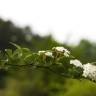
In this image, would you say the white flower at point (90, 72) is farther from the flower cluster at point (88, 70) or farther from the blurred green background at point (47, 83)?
the blurred green background at point (47, 83)

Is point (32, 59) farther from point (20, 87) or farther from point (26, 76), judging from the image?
point (26, 76)

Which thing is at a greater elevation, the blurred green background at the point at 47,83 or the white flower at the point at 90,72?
the white flower at the point at 90,72

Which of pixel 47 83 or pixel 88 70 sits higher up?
pixel 88 70

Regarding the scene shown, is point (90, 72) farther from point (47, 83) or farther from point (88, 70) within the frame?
Result: point (47, 83)

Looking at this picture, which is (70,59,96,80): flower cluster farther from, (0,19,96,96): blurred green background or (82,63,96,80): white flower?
(0,19,96,96): blurred green background

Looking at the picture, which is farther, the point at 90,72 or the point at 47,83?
the point at 47,83

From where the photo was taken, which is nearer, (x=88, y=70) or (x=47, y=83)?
(x=88, y=70)

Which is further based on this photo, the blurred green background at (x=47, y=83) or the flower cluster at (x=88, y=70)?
the blurred green background at (x=47, y=83)

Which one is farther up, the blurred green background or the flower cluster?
the flower cluster

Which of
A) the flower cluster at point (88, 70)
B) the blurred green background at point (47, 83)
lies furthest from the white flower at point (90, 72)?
the blurred green background at point (47, 83)

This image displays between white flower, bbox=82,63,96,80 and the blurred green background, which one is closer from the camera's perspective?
white flower, bbox=82,63,96,80

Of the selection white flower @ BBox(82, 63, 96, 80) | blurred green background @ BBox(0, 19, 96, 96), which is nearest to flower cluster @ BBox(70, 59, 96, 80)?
white flower @ BBox(82, 63, 96, 80)

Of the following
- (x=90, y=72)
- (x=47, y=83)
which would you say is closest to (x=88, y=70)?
(x=90, y=72)
